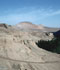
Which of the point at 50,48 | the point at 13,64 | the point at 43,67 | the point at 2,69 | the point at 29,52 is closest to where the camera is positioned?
the point at 2,69

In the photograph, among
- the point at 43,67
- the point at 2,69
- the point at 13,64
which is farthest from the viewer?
the point at 43,67

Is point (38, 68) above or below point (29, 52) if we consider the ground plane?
below

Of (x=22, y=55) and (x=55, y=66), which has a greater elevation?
(x=22, y=55)

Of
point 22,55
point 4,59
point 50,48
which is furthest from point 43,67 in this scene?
point 50,48

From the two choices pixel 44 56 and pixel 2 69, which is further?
pixel 44 56

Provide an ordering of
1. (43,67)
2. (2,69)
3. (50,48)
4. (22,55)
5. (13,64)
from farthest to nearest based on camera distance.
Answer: (50,48)
(22,55)
(43,67)
(13,64)
(2,69)

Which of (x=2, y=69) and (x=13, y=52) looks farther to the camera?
(x=13, y=52)

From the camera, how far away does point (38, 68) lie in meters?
22.3

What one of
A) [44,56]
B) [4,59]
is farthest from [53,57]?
[4,59]

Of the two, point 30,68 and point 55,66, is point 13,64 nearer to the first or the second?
point 30,68

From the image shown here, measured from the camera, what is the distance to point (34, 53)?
1062 inches

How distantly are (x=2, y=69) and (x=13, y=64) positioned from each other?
2026 mm

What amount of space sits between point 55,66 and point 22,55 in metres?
4.93

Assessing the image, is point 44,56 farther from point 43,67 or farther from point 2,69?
point 2,69
